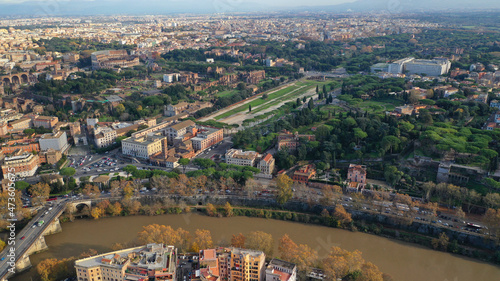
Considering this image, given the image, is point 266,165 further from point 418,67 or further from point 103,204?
point 418,67

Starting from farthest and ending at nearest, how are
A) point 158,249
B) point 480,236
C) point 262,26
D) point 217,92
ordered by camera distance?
point 262,26
point 217,92
point 480,236
point 158,249

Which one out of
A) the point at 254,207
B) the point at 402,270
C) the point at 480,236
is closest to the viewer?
the point at 402,270

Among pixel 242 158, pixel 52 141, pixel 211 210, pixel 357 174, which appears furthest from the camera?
pixel 52 141

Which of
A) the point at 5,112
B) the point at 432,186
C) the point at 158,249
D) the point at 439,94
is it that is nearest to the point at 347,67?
the point at 439,94

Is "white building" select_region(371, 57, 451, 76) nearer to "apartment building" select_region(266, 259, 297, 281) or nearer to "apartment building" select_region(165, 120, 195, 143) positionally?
"apartment building" select_region(165, 120, 195, 143)

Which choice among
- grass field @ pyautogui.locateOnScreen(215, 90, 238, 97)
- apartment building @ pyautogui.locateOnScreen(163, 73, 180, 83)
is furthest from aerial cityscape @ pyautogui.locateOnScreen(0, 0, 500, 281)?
apartment building @ pyautogui.locateOnScreen(163, 73, 180, 83)

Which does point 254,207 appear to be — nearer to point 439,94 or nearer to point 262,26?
point 439,94

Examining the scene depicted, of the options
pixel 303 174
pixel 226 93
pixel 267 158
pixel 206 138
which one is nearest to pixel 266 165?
pixel 267 158
